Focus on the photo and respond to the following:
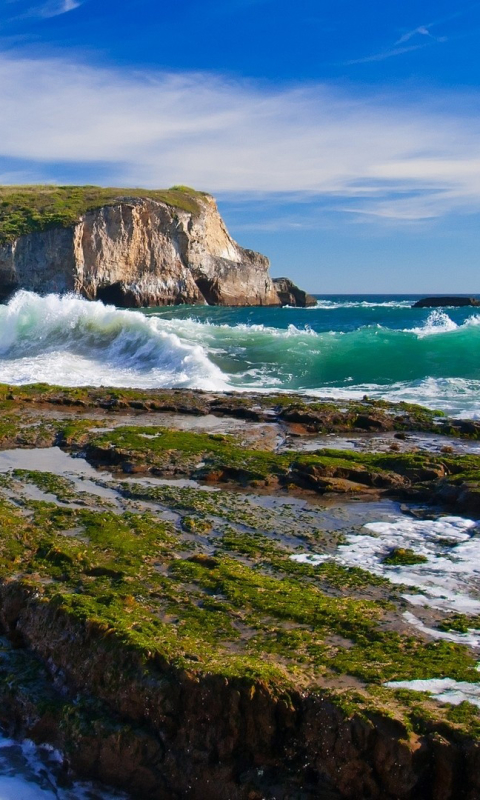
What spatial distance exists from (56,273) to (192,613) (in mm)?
52339

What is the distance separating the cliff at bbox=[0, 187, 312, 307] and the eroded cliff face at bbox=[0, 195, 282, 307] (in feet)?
0.24

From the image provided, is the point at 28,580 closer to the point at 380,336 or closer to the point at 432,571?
the point at 432,571

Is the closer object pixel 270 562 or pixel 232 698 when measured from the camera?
pixel 232 698

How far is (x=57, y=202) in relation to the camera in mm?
61250

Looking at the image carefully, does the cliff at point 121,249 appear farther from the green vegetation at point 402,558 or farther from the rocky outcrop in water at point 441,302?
the green vegetation at point 402,558

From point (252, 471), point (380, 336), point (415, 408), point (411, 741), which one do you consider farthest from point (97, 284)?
point (411, 741)

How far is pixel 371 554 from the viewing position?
8.31 metres

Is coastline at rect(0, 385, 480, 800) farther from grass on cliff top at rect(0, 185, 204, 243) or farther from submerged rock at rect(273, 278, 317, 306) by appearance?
submerged rock at rect(273, 278, 317, 306)

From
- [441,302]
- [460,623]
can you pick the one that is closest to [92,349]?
[460,623]

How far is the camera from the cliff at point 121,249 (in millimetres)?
55938

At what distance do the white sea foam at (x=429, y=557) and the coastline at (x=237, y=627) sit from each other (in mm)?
46

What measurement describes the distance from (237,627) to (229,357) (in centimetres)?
2347

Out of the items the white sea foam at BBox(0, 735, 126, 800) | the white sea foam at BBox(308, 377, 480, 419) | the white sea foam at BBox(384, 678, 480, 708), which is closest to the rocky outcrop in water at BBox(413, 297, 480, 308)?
the white sea foam at BBox(308, 377, 480, 419)

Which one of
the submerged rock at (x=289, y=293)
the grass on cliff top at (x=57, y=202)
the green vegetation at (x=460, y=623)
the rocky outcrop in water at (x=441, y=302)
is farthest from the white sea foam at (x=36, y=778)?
the rocky outcrop in water at (x=441, y=302)
